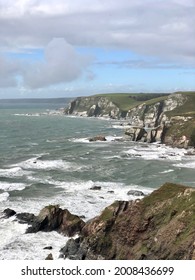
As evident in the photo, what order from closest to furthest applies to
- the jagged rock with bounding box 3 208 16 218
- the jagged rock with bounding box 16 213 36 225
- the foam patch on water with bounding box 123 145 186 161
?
the jagged rock with bounding box 16 213 36 225 < the jagged rock with bounding box 3 208 16 218 < the foam patch on water with bounding box 123 145 186 161

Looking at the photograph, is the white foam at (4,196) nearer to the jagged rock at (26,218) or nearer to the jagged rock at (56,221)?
the jagged rock at (26,218)

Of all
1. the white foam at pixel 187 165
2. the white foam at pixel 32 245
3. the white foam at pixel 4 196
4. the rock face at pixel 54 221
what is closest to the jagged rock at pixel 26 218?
the rock face at pixel 54 221

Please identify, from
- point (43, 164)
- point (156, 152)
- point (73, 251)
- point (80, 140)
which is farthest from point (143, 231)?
point (80, 140)

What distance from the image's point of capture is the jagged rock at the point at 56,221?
50719mm

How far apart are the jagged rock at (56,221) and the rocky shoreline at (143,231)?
169cm

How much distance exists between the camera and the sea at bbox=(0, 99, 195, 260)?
50031 millimetres

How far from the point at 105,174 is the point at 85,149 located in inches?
1450

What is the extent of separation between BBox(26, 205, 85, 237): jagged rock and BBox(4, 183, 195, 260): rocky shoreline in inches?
66.4

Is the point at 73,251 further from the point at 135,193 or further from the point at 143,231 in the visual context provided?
the point at 135,193

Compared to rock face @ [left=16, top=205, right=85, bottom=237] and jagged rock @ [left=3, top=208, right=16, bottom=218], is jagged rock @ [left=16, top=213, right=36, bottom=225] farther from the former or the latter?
jagged rock @ [left=3, top=208, right=16, bottom=218]

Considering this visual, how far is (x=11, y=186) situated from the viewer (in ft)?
242

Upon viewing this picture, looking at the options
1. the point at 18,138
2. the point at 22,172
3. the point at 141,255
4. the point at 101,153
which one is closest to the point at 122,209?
the point at 141,255

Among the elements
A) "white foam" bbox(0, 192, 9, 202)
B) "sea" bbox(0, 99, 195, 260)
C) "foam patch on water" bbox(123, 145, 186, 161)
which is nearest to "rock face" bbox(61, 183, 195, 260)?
"sea" bbox(0, 99, 195, 260)
